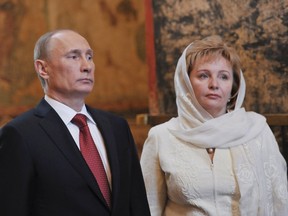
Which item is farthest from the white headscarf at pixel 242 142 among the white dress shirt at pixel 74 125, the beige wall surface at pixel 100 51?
the beige wall surface at pixel 100 51

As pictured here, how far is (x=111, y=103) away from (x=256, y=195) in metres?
3.70

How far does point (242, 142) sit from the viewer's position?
100 inches

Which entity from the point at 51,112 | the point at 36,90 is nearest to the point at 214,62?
the point at 51,112

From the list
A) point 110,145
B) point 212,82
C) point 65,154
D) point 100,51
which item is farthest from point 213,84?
point 100,51

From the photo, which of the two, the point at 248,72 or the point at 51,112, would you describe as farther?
the point at 248,72

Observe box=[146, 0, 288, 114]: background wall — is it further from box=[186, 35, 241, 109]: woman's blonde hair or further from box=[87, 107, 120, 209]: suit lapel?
box=[87, 107, 120, 209]: suit lapel

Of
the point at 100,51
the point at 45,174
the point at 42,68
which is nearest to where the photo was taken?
the point at 45,174

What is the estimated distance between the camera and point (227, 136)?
2549 mm

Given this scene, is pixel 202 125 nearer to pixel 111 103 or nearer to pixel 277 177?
pixel 277 177

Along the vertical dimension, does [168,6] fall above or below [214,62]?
above

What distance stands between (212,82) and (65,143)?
879 millimetres

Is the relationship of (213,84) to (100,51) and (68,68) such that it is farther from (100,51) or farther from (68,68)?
(100,51)

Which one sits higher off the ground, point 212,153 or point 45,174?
point 45,174

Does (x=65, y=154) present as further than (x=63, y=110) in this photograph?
No
